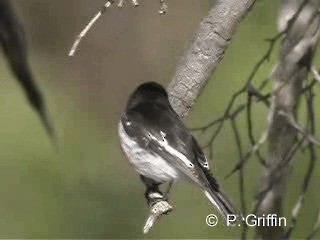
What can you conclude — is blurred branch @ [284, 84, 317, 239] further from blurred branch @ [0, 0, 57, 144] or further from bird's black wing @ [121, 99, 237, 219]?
blurred branch @ [0, 0, 57, 144]

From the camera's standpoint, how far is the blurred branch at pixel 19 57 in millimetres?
1151

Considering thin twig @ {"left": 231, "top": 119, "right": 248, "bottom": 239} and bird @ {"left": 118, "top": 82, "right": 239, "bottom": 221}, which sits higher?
bird @ {"left": 118, "top": 82, "right": 239, "bottom": 221}

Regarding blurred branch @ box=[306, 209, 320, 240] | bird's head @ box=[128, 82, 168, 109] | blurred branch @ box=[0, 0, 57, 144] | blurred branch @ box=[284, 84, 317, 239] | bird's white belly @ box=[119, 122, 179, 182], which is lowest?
blurred branch @ box=[306, 209, 320, 240]

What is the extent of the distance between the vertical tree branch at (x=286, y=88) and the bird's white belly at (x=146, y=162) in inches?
5.6

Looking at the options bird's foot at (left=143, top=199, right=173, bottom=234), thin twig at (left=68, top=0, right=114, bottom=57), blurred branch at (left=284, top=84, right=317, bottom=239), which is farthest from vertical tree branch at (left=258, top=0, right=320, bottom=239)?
thin twig at (left=68, top=0, right=114, bottom=57)

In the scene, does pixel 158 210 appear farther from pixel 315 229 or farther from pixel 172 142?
pixel 315 229

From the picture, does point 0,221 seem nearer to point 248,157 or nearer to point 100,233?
point 100,233

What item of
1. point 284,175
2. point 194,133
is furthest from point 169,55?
point 284,175

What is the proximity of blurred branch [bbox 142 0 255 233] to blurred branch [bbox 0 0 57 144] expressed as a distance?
0.18 m

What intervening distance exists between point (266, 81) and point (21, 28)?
13.3 inches

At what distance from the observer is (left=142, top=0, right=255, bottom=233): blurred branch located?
1145 millimetres

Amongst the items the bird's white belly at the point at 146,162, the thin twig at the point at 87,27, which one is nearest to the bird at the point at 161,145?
the bird's white belly at the point at 146,162

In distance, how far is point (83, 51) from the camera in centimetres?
116

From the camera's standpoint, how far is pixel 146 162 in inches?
44.2
